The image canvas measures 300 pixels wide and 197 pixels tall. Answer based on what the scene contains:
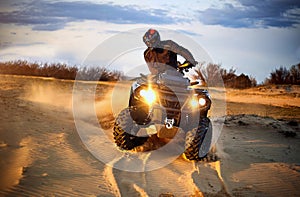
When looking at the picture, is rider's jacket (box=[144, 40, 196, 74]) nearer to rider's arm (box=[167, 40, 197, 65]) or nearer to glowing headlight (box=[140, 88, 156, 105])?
rider's arm (box=[167, 40, 197, 65])

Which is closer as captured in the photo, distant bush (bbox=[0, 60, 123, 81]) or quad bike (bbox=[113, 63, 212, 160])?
quad bike (bbox=[113, 63, 212, 160])

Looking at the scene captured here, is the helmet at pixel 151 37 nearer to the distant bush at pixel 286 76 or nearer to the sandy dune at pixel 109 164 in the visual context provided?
the sandy dune at pixel 109 164

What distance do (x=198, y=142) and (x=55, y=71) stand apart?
15.8 metres

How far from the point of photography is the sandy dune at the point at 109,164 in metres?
4.36

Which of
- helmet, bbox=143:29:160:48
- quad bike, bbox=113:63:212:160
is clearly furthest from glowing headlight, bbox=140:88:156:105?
helmet, bbox=143:29:160:48

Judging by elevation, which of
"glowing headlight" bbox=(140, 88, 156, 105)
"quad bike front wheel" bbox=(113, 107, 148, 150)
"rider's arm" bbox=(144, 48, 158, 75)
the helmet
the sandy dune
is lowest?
the sandy dune

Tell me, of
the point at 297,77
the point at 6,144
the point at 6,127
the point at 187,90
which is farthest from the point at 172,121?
the point at 297,77

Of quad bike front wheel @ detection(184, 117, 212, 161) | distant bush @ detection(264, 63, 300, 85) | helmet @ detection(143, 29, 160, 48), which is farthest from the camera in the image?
distant bush @ detection(264, 63, 300, 85)

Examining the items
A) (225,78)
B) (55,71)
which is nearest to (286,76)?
(225,78)

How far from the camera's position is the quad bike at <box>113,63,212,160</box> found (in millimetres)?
5633

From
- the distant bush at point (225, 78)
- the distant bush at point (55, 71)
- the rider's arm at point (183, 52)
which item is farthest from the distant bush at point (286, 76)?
the rider's arm at point (183, 52)

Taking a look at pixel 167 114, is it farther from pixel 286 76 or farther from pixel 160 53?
pixel 286 76

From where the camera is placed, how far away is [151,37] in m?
6.56

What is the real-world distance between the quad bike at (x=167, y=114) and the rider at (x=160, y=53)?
33.9 inches
